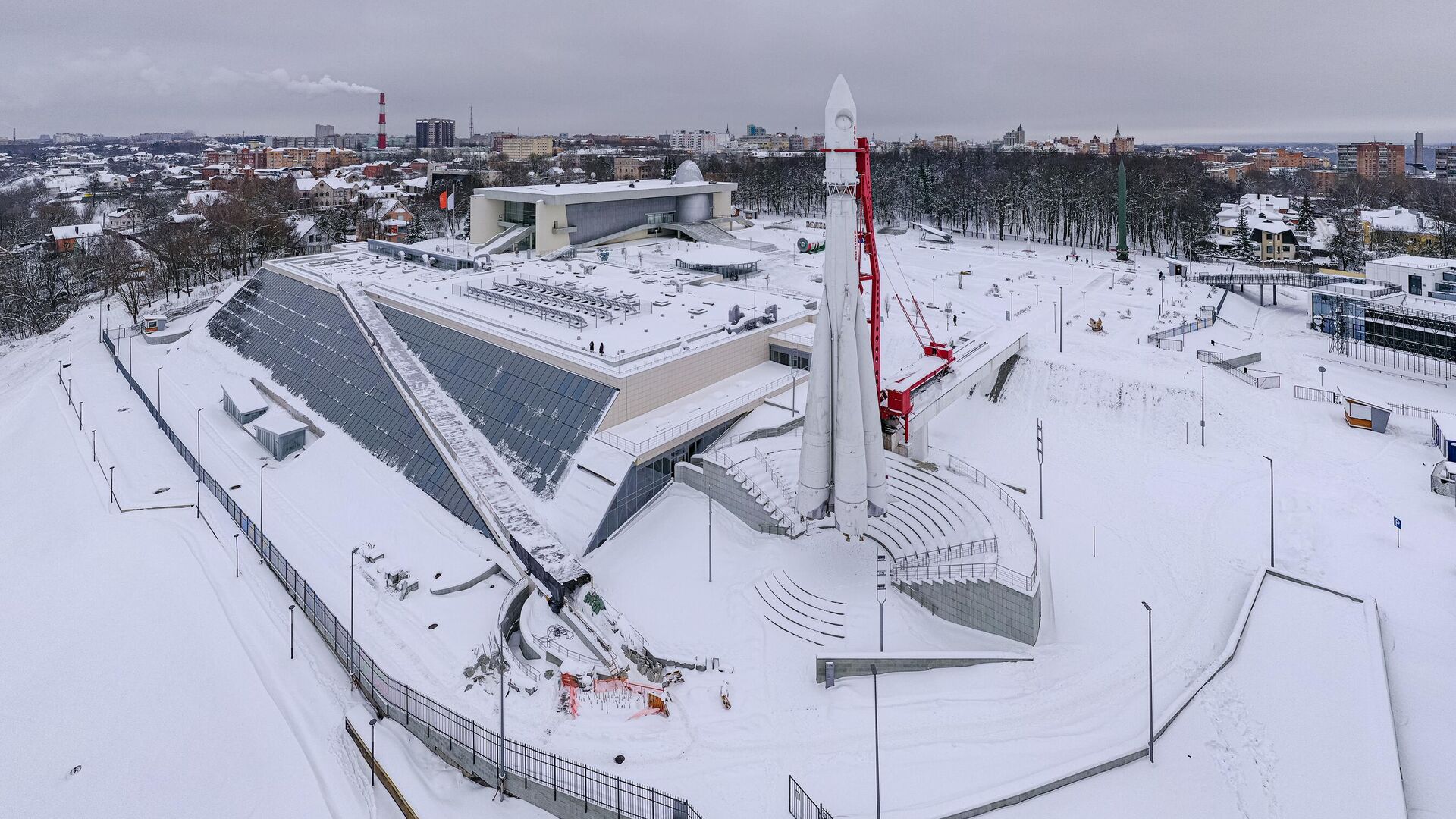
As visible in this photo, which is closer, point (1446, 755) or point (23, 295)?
point (1446, 755)

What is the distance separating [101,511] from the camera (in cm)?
3931

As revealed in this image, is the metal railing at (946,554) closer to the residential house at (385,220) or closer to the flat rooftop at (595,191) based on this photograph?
the flat rooftop at (595,191)

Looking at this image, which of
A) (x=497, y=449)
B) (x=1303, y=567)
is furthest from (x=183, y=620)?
(x=1303, y=567)

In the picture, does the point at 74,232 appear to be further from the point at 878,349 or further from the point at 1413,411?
the point at 1413,411

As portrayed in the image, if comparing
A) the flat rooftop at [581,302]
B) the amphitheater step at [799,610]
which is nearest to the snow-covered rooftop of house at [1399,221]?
the flat rooftop at [581,302]

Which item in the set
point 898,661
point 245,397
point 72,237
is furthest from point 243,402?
point 72,237

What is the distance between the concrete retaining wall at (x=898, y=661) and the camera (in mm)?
24438

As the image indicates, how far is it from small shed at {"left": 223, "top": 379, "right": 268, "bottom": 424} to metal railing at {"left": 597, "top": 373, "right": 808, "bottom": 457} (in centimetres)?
2764

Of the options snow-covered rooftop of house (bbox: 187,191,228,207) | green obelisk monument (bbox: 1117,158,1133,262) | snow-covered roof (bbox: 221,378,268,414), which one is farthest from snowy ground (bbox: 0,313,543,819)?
snow-covered rooftop of house (bbox: 187,191,228,207)

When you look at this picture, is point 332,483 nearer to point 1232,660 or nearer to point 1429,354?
point 1232,660

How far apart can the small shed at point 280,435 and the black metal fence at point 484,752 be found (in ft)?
62.3

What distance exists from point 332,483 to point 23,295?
73878 millimetres

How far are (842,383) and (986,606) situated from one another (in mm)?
9409

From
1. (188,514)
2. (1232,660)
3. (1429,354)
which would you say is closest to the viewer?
(1232,660)
